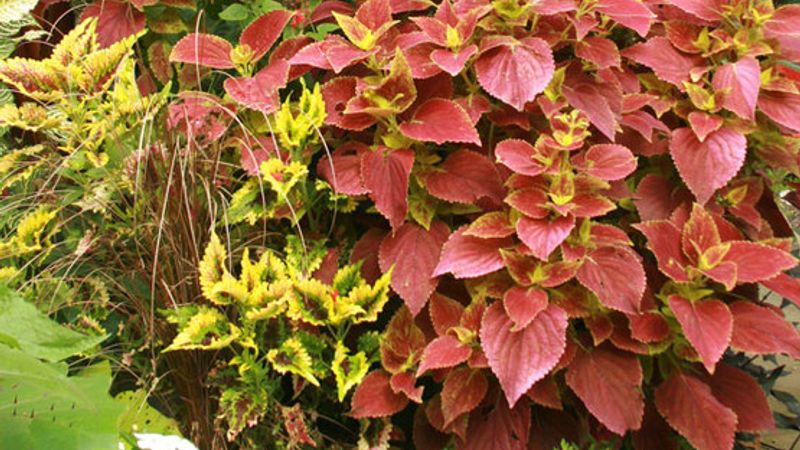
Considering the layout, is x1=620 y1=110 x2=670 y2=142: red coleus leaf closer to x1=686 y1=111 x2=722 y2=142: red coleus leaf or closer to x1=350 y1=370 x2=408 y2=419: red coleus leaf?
x1=686 y1=111 x2=722 y2=142: red coleus leaf

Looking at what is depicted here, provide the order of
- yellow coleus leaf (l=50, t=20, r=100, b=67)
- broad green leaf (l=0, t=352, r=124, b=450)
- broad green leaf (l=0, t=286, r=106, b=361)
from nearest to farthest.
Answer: broad green leaf (l=0, t=352, r=124, b=450)
broad green leaf (l=0, t=286, r=106, b=361)
yellow coleus leaf (l=50, t=20, r=100, b=67)

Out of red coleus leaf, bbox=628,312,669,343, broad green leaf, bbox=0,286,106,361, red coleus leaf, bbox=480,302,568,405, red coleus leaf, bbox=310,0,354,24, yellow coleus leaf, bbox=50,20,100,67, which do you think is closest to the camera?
broad green leaf, bbox=0,286,106,361

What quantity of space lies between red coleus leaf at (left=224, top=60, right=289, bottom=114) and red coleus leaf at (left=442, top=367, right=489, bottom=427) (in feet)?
Result: 2.00

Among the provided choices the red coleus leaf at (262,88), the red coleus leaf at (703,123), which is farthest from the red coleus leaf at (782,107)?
the red coleus leaf at (262,88)

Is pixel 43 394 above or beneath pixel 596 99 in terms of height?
above

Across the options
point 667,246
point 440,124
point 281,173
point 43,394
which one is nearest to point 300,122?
point 281,173

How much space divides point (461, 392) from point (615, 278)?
1.08ft

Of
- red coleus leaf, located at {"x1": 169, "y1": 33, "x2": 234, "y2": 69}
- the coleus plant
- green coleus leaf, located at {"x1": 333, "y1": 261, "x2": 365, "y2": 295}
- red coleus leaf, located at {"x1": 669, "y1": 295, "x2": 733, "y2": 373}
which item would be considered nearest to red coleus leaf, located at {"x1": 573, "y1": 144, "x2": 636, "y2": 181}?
the coleus plant

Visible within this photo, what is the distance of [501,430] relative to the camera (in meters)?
1.63

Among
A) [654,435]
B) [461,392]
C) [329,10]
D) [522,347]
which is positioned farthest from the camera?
[329,10]

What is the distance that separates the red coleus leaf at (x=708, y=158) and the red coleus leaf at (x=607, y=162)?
0.13m

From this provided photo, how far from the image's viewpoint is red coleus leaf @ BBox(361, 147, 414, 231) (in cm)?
163

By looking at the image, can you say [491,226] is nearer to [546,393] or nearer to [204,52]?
[546,393]

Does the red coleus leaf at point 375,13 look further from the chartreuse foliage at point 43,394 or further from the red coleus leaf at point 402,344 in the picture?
the chartreuse foliage at point 43,394
